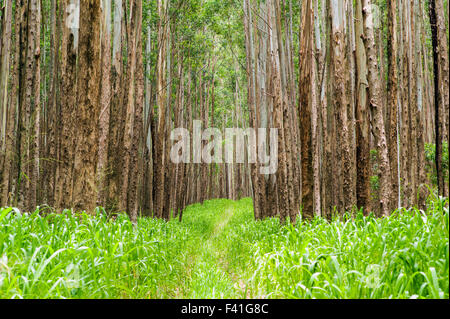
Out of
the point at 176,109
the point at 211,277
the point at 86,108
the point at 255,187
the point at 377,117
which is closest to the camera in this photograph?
the point at 211,277

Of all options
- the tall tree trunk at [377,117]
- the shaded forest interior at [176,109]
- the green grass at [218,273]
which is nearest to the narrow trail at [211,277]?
the green grass at [218,273]

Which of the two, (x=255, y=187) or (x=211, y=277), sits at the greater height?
(x=255, y=187)

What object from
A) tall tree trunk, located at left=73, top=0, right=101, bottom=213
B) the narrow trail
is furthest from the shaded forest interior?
the narrow trail

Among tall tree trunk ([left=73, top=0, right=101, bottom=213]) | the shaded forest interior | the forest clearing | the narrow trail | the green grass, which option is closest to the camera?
the green grass

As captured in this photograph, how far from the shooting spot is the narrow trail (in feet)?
14.6

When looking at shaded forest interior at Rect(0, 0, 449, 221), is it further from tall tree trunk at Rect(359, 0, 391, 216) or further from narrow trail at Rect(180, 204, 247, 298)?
narrow trail at Rect(180, 204, 247, 298)

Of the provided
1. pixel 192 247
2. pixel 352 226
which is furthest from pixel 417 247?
pixel 192 247

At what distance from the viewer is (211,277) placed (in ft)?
17.3

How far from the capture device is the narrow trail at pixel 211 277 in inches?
175

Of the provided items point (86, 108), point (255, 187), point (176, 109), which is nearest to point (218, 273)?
point (86, 108)

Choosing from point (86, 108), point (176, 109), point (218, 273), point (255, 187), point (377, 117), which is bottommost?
point (218, 273)

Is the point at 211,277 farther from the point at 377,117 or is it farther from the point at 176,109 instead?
the point at 176,109

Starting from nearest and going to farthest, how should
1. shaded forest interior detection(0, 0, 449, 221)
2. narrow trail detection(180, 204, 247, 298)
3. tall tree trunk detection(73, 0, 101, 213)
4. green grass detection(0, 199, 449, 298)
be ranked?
green grass detection(0, 199, 449, 298) → narrow trail detection(180, 204, 247, 298) → tall tree trunk detection(73, 0, 101, 213) → shaded forest interior detection(0, 0, 449, 221)

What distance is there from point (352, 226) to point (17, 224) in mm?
4034
